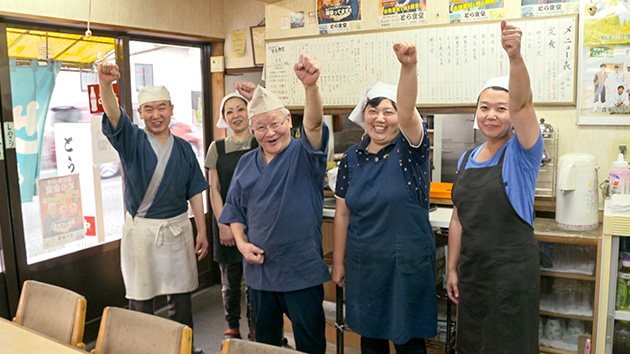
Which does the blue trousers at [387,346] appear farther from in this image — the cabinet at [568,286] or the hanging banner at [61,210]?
the hanging banner at [61,210]

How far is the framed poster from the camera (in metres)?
3.84

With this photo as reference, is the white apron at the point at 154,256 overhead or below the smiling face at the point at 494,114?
below

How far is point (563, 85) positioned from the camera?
2.68 metres

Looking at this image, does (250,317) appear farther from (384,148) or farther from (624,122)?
(624,122)

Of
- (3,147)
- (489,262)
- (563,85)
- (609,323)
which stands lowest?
(609,323)

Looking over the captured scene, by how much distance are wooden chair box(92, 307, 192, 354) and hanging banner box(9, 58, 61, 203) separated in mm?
1589

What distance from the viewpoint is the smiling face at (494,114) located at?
1.81 m

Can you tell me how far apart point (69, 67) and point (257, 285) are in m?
1.94

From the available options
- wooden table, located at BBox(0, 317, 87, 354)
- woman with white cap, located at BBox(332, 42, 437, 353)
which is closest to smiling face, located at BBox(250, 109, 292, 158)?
woman with white cap, located at BBox(332, 42, 437, 353)

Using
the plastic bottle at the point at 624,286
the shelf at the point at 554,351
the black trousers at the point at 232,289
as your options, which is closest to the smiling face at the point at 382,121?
the plastic bottle at the point at 624,286

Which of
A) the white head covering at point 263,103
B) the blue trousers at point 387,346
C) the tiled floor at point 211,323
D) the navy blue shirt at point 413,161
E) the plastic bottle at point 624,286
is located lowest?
the tiled floor at point 211,323

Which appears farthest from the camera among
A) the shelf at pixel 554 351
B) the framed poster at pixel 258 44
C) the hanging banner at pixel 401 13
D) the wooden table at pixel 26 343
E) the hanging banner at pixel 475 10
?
the framed poster at pixel 258 44

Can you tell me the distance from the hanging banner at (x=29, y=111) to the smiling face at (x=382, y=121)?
2.02m

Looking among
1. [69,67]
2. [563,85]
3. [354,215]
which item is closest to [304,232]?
[354,215]
